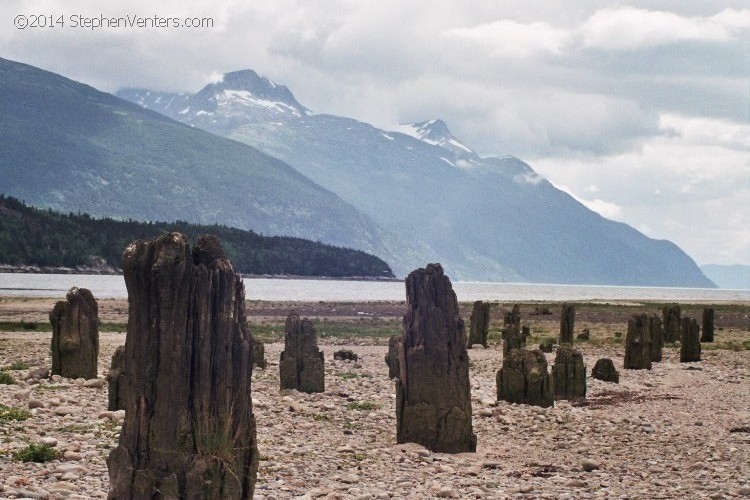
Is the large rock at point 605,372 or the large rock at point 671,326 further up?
the large rock at point 671,326

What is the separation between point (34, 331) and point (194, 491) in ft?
120

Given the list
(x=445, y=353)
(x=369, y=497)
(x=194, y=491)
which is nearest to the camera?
(x=194, y=491)

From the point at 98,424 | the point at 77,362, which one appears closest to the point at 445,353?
the point at 98,424

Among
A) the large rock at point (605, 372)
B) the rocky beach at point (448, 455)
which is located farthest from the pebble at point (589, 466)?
the large rock at point (605, 372)

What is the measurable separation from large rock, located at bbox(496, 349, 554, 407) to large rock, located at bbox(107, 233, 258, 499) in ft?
43.2

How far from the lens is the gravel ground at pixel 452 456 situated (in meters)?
13.9

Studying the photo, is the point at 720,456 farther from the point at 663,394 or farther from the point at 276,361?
the point at 276,361

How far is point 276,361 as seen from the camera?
108ft

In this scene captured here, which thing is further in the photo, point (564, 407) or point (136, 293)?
point (564, 407)

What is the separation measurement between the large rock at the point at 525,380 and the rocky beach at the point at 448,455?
0.41 meters

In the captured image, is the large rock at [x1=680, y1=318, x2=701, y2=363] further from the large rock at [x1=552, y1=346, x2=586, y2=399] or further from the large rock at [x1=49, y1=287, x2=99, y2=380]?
the large rock at [x1=49, y1=287, x2=99, y2=380]

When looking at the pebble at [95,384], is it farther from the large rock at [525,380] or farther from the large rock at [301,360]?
the large rock at [525,380]

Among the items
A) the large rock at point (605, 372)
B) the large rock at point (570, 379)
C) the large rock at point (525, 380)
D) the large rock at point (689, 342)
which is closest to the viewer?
the large rock at point (525, 380)

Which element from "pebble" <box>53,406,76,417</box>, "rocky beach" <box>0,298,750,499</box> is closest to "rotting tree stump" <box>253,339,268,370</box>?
"rocky beach" <box>0,298,750,499</box>
